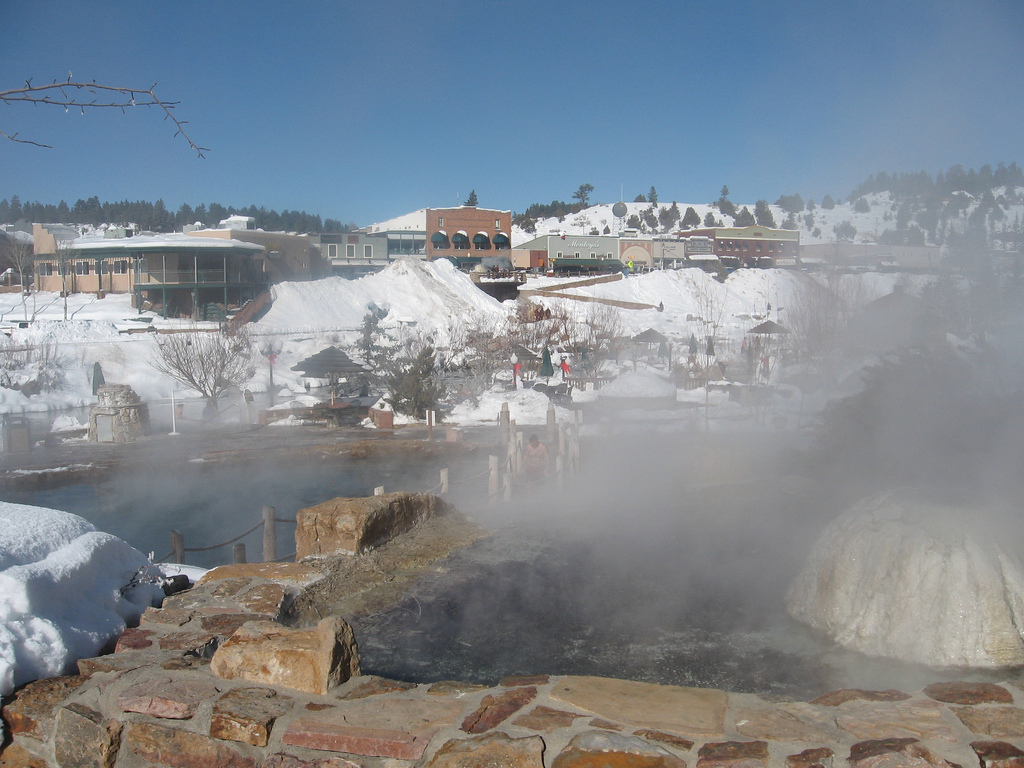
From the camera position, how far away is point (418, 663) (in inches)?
147

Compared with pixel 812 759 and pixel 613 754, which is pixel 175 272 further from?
pixel 812 759

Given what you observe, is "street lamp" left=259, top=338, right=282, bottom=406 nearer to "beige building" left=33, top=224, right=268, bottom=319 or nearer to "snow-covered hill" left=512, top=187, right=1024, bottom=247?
"beige building" left=33, top=224, right=268, bottom=319

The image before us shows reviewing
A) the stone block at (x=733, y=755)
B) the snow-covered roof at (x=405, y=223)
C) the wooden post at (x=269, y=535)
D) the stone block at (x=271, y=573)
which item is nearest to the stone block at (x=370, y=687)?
the stone block at (x=733, y=755)

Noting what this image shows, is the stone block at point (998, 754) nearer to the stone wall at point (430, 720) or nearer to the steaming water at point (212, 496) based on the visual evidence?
the stone wall at point (430, 720)

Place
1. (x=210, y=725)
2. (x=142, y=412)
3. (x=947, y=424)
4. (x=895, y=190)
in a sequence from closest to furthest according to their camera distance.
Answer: (x=210, y=725)
(x=895, y=190)
(x=947, y=424)
(x=142, y=412)

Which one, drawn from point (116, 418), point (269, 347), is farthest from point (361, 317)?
point (116, 418)

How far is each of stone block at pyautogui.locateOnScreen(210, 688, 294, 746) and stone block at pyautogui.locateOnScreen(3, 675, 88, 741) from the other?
573mm

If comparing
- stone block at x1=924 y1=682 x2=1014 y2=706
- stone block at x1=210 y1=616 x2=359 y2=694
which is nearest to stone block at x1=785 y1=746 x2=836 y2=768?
stone block at x1=924 y1=682 x2=1014 y2=706

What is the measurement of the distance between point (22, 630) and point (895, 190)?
611 cm

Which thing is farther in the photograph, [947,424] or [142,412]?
[142,412]

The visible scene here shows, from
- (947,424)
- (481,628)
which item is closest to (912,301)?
(947,424)

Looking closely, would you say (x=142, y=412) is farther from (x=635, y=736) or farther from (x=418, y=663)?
(x=635, y=736)

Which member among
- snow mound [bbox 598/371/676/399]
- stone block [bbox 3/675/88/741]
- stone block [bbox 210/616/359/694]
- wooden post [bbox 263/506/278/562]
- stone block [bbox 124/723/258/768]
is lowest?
wooden post [bbox 263/506/278/562]

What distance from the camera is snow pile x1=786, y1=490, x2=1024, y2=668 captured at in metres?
3.76
